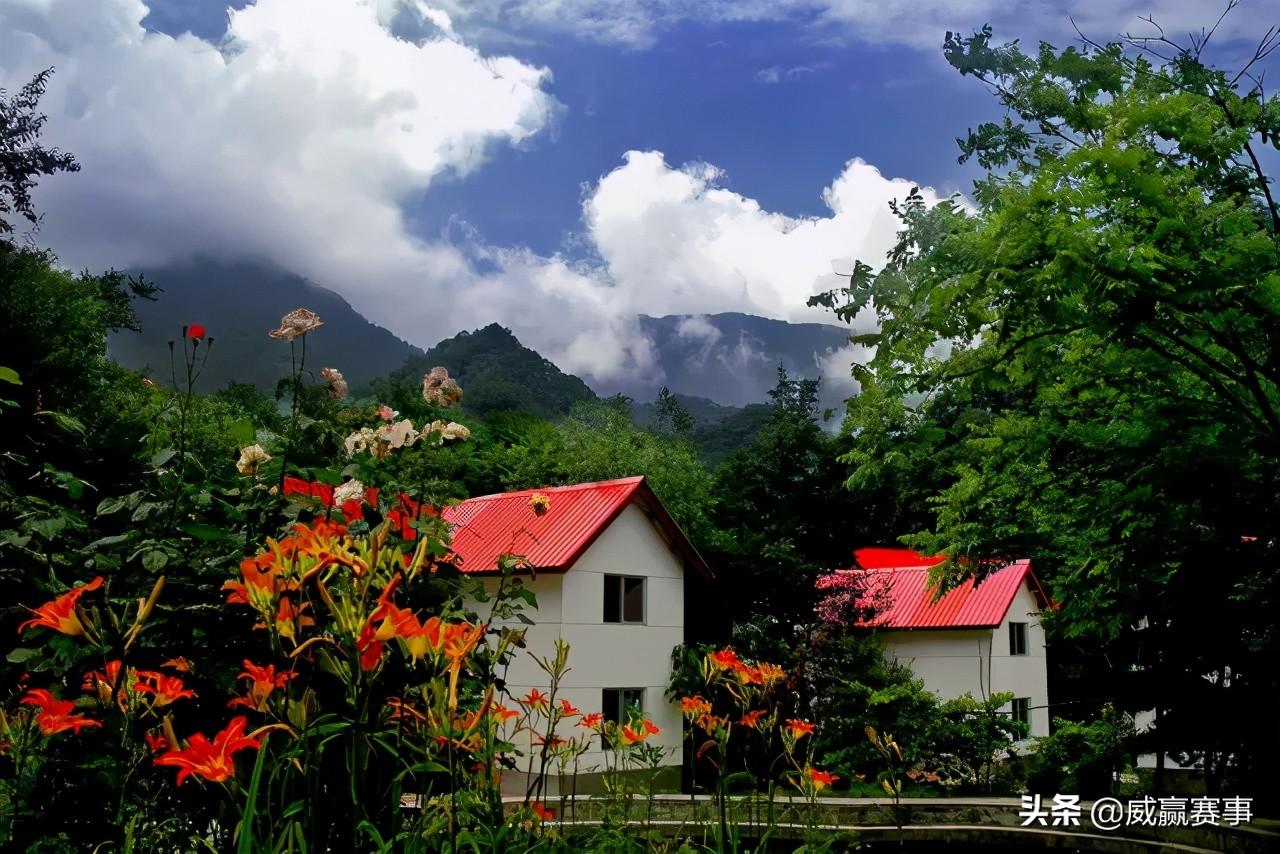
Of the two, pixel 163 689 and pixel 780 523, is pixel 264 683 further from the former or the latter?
pixel 780 523

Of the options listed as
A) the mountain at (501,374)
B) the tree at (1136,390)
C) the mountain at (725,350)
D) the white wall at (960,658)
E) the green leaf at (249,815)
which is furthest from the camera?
the mountain at (725,350)

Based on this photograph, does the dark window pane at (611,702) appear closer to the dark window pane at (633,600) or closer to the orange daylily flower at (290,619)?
the dark window pane at (633,600)

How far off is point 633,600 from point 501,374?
43.4m

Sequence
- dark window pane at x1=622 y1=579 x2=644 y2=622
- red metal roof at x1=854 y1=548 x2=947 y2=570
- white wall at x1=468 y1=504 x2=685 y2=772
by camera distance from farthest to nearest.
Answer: red metal roof at x1=854 y1=548 x2=947 y2=570 < dark window pane at x1=622 y1=579 x2=644 y2=622 < white wall at x1=468 y1=504 x2=685 y2=772

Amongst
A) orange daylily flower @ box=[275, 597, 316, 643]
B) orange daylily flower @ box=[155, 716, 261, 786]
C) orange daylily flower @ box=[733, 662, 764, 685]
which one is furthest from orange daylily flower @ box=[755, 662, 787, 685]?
orange daylily flower @ box=[155, 716, 261, 786]

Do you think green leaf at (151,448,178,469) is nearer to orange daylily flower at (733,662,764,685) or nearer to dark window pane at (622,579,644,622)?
orange daylily flower at (733,662,764,685)

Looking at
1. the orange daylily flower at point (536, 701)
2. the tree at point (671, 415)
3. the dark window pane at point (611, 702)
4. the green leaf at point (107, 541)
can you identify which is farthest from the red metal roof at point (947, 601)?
the tree at point (671, 415)

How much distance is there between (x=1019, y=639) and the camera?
2355 centimetres

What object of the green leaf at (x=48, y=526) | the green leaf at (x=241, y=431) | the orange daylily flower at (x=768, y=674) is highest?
the green leaf at (x=241, y=431)

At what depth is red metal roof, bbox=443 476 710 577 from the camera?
17.9 meters

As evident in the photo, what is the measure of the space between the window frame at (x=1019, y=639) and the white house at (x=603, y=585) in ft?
27.0

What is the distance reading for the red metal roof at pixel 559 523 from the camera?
17922 millimetres

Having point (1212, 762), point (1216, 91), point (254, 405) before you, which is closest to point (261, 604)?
point (1212, 762)

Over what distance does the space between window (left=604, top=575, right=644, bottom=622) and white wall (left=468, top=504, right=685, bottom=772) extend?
16 cm
